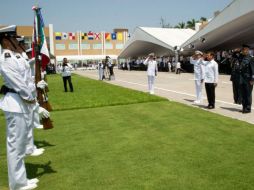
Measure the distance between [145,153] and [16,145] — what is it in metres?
2.47

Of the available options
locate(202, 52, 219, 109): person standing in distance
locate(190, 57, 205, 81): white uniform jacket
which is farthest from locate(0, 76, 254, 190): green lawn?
locate(190, 57, 205, 81): white uniform jacket

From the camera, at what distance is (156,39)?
37.5 metres

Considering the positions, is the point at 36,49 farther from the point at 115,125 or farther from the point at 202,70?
the point at 202,70

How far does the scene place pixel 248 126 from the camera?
26.7ft

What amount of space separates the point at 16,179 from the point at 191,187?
7.41ft

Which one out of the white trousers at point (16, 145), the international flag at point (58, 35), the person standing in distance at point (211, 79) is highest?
the international flag at point (58, 35)

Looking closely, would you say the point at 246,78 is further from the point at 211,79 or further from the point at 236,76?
the point at 211,79

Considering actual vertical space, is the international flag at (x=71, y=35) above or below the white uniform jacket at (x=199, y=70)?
above

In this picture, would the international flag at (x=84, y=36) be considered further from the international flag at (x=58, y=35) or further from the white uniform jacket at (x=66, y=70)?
the white uniform jacket at (x=66, y=70)

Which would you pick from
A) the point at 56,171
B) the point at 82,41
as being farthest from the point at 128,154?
the point at 82,41

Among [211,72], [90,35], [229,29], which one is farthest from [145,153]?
[90,35]

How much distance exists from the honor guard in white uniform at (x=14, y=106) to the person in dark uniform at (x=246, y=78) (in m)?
7.15

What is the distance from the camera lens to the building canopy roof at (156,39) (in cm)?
3688

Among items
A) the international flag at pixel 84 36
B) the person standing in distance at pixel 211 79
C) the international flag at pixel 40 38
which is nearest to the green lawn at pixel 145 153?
the person standing in distance at pixel 211 79
